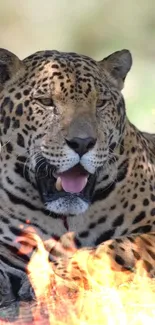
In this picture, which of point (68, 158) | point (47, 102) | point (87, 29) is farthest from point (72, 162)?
point (87, 29)

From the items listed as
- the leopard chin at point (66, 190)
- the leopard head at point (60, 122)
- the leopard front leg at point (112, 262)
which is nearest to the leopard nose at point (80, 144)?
the leopard head at point (60, 122)

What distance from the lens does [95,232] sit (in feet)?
24.4

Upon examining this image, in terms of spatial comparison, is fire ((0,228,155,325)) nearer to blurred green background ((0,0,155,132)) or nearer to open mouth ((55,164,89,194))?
open mouth ((55,164,89,194))

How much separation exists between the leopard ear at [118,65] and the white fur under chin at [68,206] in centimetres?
93

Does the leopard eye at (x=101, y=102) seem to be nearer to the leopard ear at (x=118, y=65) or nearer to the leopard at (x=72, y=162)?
the leopard at (x=72, y=162)

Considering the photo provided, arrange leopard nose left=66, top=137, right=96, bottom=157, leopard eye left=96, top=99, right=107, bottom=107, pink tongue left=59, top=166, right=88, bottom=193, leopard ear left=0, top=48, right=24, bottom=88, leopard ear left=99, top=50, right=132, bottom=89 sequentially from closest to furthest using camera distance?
leopard nose left=66, top=137, right=96, bottom=157 → pink tongue left=59, top=166, right=88, bottom=193 → leopard eye left=96, top=99, right=107, bottom=107 → leopard ear left=0, top=48, right=24, bottom=88 → leopard ear left=99, top=50, right=132, bottom=89

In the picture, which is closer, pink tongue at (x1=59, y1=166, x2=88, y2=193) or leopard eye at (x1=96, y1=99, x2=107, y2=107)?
pink tongue at (x1=59, y1=166, x2=88, y2=193)

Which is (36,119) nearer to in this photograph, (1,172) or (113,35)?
(1,172)

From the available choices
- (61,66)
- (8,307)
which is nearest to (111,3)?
(61,66)

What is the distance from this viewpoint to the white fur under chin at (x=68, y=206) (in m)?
7.14

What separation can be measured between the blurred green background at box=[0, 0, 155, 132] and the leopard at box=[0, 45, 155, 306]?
460 cm

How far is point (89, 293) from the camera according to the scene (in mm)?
6410

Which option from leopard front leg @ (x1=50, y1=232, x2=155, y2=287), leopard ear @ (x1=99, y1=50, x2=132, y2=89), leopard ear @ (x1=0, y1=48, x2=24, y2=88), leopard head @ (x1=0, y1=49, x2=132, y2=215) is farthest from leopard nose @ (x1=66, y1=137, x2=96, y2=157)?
leopard ear @ (x1=99, y1=50, x2=132, y2=89)

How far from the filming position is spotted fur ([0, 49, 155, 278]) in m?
6.94
